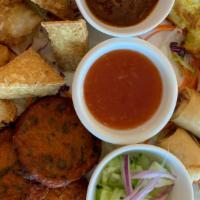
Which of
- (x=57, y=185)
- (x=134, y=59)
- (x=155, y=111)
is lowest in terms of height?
(x=57, y=185)

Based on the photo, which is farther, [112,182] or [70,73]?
[70,73]

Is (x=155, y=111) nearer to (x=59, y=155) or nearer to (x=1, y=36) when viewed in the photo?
(x=59, y=155)

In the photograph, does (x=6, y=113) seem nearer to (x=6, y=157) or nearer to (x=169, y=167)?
(x=6, y=157)

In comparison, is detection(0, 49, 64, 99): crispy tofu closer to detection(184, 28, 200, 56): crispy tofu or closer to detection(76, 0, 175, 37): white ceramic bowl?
detection(76, 0, 175, 37): white ceramic bowl

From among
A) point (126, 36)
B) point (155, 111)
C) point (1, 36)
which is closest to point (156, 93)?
point (155, 111)

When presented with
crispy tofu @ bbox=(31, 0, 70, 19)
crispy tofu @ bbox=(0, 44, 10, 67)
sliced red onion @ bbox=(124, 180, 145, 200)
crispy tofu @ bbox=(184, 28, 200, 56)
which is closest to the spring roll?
crispy tofu @ bbox=(184, 28, 200, 56)

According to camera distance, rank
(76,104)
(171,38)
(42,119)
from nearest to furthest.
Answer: (76,104)
(42,119)
(171,38)

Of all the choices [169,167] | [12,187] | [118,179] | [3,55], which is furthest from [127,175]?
[3,55]
